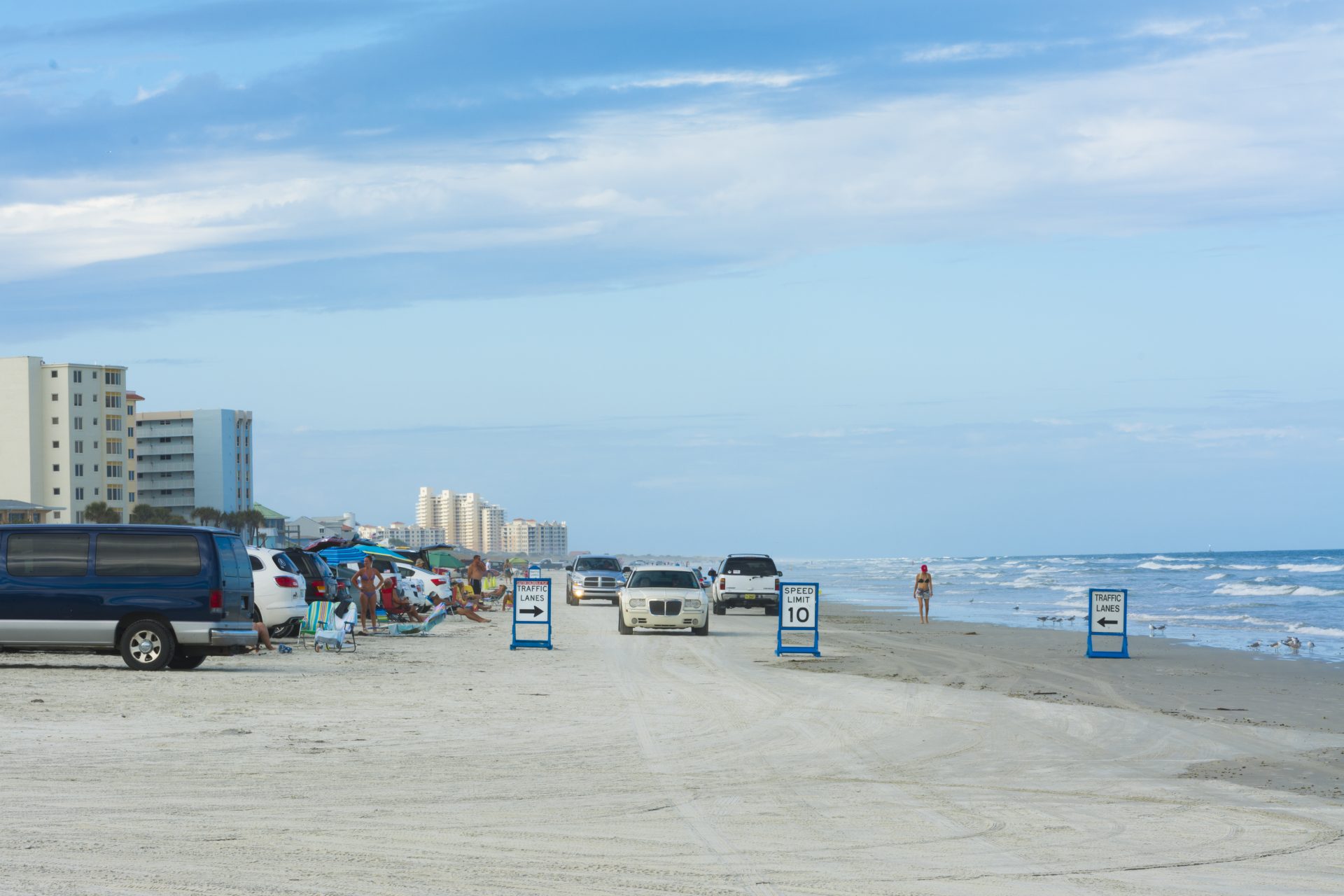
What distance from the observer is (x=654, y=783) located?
10141 millimetres

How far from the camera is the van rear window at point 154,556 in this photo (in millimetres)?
17828

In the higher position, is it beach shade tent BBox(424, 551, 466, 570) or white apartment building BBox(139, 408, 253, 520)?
white apartment building BBox(139, 408, 253, 520)

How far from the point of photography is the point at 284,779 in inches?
395

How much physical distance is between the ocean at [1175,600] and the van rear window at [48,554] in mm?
20534

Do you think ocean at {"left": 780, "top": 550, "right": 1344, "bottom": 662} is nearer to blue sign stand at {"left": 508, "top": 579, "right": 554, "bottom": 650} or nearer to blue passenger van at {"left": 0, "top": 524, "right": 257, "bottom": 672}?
blue sign stand at {"left": 508, "top": 579, "right": 554, "bottom": 650}

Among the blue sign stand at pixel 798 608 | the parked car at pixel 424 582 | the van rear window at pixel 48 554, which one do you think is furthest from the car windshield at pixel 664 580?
the van rear window at pixel 48 554

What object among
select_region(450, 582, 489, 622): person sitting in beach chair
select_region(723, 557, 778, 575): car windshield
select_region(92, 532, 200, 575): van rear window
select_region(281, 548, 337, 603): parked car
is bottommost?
select_region(450, 582, 489, 622): person sitting in beach chair

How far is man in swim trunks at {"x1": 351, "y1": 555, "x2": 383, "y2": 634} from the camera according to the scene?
96.3 ft

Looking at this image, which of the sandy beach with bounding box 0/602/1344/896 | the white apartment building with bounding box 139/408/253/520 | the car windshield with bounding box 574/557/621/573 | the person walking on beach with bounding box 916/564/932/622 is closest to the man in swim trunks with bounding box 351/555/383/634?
the sandy beach with bounding box 0/602/1344/896

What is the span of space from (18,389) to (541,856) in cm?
14779

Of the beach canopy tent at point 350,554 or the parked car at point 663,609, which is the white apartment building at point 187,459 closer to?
the beach canopy tent at point 350,554

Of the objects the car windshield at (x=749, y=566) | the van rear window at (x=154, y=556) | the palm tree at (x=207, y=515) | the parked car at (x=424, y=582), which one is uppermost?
the van rear window at (x=154, y=556)

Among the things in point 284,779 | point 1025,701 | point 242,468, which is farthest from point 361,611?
point 242,468

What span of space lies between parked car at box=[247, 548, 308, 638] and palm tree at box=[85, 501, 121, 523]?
126591mm
